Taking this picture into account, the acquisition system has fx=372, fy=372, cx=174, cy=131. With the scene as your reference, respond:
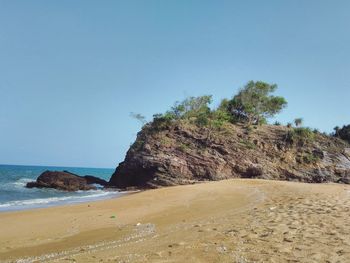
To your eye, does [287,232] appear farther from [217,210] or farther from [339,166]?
[339,166]

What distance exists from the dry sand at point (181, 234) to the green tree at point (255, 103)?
28042 millimetres

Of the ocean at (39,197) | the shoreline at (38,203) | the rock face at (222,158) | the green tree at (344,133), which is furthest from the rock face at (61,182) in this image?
the green tree at (344,133)

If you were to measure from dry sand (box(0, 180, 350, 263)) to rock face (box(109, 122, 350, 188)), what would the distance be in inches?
647

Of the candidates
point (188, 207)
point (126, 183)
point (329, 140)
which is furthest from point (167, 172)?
point (329, 140)

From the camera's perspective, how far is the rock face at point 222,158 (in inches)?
1265

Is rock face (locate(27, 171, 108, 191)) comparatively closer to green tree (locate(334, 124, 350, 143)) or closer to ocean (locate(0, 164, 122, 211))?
ocean (locate(0, 164, 122, 211))

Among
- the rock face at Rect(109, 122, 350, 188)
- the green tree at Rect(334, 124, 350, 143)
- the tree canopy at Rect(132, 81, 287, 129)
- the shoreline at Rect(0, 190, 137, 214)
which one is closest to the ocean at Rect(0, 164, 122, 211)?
the shoreline at Rect(0, 190, 137, 214)

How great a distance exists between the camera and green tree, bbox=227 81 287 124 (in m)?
42.7

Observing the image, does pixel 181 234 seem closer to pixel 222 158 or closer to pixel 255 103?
pixel 222 158

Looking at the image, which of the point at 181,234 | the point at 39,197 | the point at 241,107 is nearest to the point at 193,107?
the point at 241,107

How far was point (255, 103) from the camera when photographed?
142ft

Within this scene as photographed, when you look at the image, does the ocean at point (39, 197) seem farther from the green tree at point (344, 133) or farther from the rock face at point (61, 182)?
the green tree at point (344, 133)

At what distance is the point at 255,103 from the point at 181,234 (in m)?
36.0

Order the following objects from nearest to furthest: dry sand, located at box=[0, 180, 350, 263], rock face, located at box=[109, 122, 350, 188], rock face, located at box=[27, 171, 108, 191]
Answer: dry sand, located at box=[0, 180, 350, 263], rock face, located at box=[109, 122, 350, 188], rock face, located at box=[27, 171, 108, 191]
